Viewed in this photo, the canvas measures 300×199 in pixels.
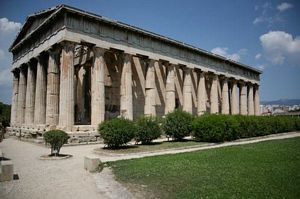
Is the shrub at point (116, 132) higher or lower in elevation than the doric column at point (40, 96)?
lower

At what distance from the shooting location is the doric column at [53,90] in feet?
75.2

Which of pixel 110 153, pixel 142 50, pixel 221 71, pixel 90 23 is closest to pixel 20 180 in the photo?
Answer: pixel 110 153

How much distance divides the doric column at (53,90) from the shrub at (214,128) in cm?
1192

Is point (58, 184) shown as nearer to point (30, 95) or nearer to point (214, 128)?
point (214, 128)

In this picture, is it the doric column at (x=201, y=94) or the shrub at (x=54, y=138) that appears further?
the doric column at (x=201, y=94)

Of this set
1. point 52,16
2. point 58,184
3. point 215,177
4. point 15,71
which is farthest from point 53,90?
point 215,177

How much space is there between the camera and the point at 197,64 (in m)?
35.2

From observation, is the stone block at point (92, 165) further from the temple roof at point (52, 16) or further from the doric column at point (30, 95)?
the doric column at point (30, 95)

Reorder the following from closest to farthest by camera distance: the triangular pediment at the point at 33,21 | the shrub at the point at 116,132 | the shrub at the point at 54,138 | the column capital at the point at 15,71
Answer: the shrub at the point at 54,138 → the shrub at the point at 116,132 → the triangular pediment at the point at 33,21 → the column capital at the point at 15,71

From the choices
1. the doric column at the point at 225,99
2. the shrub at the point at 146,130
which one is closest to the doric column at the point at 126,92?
the shrub at the point at 146,130

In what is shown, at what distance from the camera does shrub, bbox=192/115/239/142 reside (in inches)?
781

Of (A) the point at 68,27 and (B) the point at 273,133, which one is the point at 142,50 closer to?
(A) the point at 68,27

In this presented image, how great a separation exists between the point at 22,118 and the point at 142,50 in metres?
16.8

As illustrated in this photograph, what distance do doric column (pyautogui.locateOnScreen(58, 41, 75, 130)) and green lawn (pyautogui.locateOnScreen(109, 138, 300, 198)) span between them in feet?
37.0
